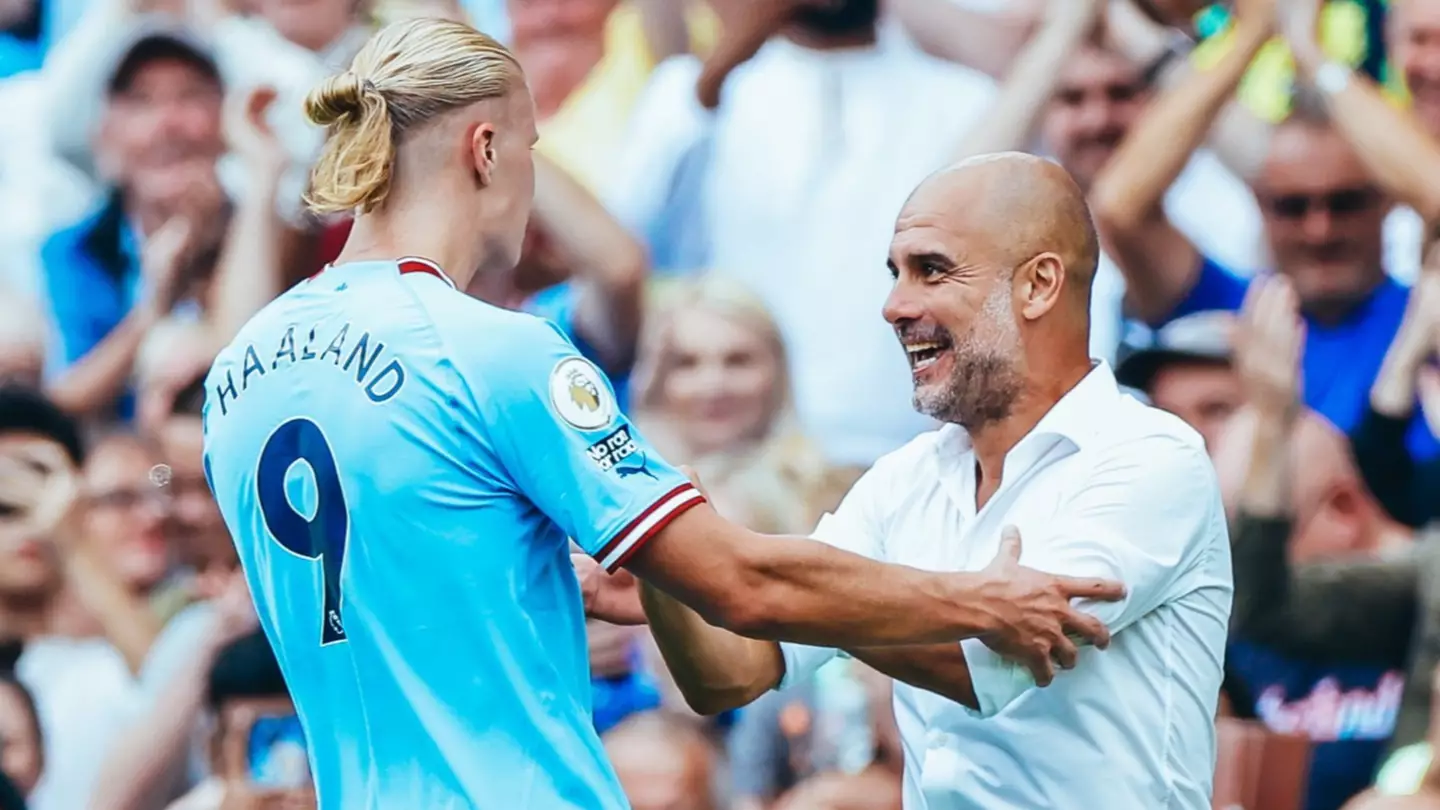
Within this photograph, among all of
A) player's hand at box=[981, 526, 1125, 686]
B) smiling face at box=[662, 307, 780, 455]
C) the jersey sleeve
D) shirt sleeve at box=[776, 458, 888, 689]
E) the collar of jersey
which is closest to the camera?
the jersey sleeve

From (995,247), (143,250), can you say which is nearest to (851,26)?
(143,250)

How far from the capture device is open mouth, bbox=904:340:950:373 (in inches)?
118

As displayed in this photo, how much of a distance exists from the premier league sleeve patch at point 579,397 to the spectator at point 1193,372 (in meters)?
3.13

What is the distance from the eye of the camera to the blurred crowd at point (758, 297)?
17.3 ft

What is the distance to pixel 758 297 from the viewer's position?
596cm

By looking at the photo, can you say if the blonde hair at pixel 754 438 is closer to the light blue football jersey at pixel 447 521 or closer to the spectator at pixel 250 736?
the spectator at pixel 250 736

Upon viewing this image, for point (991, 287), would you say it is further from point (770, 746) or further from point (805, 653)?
point (770, 746)

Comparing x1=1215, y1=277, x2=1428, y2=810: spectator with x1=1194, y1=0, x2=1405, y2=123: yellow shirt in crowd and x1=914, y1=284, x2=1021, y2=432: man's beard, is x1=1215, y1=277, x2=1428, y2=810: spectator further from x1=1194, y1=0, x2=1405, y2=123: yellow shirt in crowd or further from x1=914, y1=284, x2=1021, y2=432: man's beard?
x1=914, y1=284, x2=1021, y2=432: man's beard

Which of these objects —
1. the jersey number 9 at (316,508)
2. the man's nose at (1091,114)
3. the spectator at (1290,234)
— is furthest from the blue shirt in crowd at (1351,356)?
the jersey number 9 at (316,508)

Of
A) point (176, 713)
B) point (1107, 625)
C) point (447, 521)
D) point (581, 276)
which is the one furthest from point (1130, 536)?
point (176, 713)

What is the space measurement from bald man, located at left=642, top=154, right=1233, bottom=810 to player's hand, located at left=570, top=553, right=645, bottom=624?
0.09 m

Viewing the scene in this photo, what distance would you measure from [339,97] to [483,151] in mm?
184

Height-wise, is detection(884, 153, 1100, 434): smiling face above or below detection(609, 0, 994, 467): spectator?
above

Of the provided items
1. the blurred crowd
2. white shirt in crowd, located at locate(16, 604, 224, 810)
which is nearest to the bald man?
the blurred crowd
